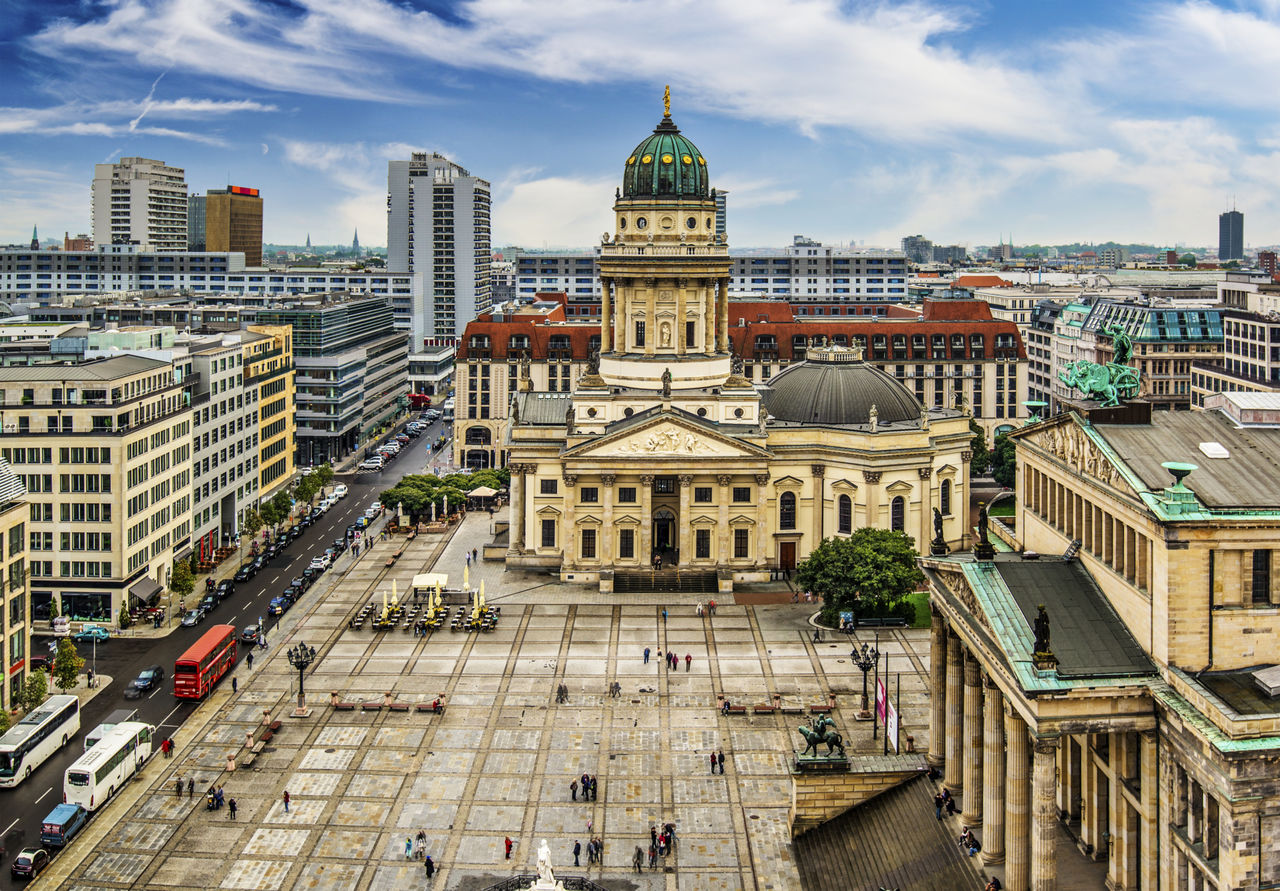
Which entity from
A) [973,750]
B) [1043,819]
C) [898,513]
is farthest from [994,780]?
[898,513]

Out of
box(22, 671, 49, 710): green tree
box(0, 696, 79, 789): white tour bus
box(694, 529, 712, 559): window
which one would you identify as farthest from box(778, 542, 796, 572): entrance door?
box(22, 671, 49, 710): green tree

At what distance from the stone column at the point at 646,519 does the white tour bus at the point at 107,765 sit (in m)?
59.8

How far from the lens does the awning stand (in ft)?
396

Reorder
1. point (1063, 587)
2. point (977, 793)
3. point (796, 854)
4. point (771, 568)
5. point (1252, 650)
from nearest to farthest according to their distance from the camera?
1. point (1252, 650)
2. point (1063, 587)
3. point (977, 793)
4. point (796, 854)
5. point (771, 568)

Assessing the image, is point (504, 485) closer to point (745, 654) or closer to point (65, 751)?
point (745, 654)

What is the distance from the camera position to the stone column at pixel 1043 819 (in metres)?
54.1

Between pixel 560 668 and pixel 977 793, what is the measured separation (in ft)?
158

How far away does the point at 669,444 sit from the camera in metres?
134

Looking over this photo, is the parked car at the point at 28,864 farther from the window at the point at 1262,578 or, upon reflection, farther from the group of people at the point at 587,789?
the window at the point at 1262,578

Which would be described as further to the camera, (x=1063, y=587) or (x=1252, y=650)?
(x=1063, y=587)

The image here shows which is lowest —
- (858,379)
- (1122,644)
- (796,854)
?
(796,854)

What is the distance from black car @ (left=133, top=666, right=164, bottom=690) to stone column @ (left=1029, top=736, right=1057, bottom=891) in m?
71.4

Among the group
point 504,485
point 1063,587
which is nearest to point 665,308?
point 504,485

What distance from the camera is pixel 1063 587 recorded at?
5975 centimetres
